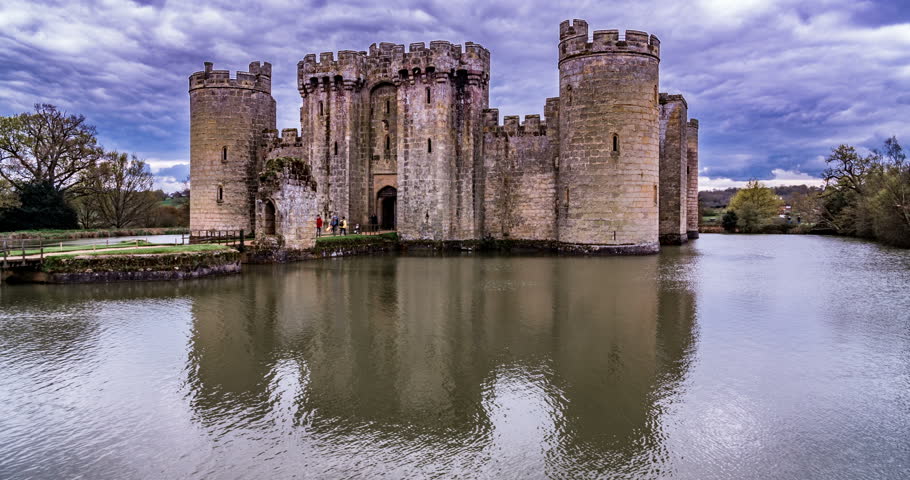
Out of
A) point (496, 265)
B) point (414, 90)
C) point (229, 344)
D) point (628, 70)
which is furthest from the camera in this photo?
point (414, 90)

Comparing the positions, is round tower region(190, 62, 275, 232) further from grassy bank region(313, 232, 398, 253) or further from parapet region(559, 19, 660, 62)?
parapet region(559, 19, 660, 62)

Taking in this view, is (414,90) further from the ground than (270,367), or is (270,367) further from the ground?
(414,90)

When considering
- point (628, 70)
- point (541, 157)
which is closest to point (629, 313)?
point (628, 70)

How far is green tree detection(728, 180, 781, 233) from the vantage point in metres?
43.2

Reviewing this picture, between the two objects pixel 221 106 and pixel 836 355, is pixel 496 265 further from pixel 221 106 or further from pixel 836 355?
pixel 221 106

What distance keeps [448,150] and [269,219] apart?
8.41 meters

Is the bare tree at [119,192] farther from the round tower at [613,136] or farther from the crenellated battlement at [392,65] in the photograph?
the round tower at [613,136]

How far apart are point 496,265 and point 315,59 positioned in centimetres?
1339

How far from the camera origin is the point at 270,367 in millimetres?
7098

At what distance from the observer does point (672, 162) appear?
25891 millimetres

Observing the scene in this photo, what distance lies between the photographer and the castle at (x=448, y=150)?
66.5 feet

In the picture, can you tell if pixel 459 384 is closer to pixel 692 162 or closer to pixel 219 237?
pixel 219 237

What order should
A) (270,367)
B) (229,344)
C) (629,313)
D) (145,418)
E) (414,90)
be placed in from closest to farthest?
(145,418), (270,367), (229,344), (629,313), (414,90)

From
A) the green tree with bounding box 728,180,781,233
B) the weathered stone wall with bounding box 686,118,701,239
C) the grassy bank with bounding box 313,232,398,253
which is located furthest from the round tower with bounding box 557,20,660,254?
the green tree with bounding box 728,180,781,233
